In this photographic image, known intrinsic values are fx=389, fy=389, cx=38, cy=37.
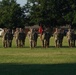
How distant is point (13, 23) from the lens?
91375mm

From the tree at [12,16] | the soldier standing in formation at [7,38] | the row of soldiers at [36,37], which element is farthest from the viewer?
the tree at [12,16]

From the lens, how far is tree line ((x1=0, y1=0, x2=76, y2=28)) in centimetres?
8644

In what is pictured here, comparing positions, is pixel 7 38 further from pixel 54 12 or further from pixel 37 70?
pixel 54 12

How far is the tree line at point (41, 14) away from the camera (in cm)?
8644

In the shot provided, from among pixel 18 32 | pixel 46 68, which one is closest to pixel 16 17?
pixel 18 32

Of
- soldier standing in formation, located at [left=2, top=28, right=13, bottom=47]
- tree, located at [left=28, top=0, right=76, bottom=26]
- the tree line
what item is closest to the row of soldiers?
soldier standing in formation, located at [left=2, top=28, right=13, bottom=47]

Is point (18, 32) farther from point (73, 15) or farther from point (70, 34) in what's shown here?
point (73, 15)

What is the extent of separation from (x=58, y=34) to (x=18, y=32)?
Answer: 3.76 meters

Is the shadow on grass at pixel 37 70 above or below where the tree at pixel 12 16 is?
below

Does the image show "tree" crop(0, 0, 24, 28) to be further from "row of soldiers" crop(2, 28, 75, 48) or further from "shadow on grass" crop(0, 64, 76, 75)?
"shadow on grass" crop(0, 64, 76, 75)

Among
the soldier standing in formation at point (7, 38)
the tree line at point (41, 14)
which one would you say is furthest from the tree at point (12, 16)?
the soldier standing in formation at point (7, 38)

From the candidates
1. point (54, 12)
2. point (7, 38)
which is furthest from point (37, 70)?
point (54, 12)

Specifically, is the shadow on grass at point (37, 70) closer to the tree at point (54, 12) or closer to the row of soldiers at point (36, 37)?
the row of soldiers at point (36, 37)

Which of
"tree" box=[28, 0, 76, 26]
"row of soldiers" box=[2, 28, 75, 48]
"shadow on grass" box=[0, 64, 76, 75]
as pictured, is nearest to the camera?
"shadow on grass" box=[0, 64, 76, 75]
